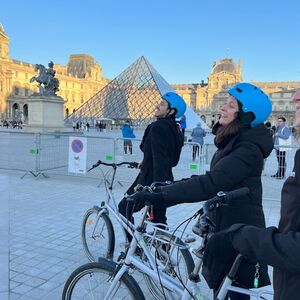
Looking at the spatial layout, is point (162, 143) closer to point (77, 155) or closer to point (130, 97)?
point (77, 155)

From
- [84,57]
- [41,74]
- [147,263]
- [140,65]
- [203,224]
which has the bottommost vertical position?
[147,263]

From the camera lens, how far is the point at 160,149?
337 centimetres

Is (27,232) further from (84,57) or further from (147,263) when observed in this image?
(84,57)

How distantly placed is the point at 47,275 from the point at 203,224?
100.0 inches

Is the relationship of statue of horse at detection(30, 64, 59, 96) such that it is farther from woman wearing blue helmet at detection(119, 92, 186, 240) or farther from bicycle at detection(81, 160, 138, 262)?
woman wearing blue helmet at detection(119, 92, 186, 240)

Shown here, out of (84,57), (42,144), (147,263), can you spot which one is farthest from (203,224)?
(84,57)

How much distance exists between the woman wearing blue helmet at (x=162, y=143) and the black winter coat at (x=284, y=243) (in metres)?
1.98

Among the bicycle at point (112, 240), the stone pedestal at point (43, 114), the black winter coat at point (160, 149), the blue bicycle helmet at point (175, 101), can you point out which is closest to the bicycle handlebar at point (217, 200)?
the bicycle at point (112, 240)

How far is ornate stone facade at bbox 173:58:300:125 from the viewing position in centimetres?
10526

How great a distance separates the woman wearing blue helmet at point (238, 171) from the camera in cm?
207

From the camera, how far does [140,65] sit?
160 feet

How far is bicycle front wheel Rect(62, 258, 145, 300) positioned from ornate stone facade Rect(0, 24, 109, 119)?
72271 millimetres

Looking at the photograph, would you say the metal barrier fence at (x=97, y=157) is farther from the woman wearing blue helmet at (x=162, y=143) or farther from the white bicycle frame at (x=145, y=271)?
the white bicycle frame at (x=145, y=271)

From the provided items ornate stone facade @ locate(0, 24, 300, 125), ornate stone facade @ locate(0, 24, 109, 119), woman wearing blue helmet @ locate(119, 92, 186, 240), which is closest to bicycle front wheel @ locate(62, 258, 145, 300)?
woman wearing blue helmet @ locate(119, 92, 186, 240)
